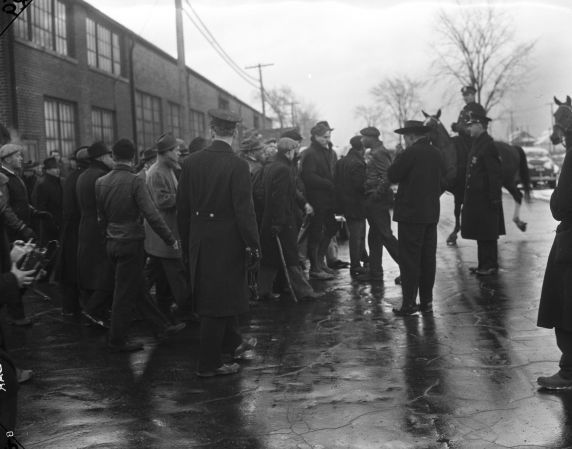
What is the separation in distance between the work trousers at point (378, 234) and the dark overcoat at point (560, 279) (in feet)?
14.3

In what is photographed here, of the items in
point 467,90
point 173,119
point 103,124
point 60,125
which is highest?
point 173,119

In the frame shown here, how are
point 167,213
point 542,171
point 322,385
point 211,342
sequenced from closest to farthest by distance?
point 322,385 → point 211,342 → point 167,213 → point 542,171

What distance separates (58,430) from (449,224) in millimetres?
13677

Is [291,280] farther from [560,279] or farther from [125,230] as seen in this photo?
[560,279]

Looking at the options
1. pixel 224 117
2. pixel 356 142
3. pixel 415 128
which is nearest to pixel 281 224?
pixel 415 128

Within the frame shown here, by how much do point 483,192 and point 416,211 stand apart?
8.25 feet

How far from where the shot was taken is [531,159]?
3158 centimetres

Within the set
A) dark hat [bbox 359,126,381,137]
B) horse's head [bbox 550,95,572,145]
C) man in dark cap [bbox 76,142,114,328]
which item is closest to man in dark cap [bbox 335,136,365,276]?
dark hat [bbox 359,126,381,137]

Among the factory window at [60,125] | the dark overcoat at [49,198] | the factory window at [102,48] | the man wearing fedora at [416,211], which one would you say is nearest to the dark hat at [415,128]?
the man wearing fedora at [416,211]

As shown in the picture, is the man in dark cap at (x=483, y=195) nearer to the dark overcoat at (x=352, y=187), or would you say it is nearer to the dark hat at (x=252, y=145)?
the dark overcoat at (x=352, y=187)

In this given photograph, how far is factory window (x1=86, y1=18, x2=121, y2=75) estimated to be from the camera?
22.5m

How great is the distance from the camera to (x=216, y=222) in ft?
17.9

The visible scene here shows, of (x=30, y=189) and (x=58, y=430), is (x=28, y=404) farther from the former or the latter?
(x=30, y=189)

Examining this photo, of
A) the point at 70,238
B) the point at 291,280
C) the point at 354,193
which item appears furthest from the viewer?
the point at 354,193
